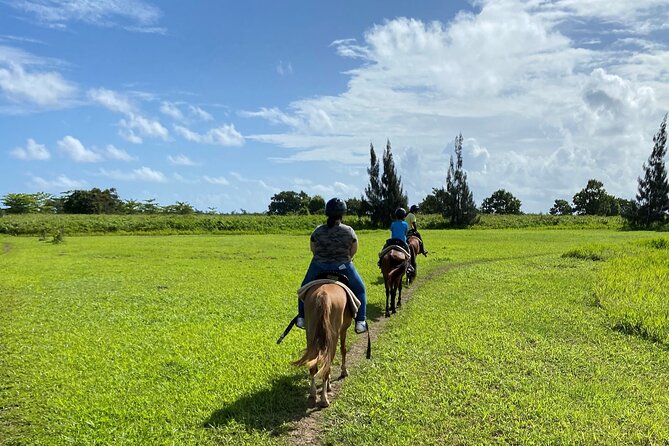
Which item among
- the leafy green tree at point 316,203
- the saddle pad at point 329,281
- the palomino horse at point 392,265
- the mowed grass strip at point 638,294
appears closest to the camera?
the saddle pad at point 329,281

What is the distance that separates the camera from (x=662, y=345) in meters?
8.81

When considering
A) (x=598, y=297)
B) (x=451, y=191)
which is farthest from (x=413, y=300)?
(x=451, y=191)

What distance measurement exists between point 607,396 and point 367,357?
11.9ft

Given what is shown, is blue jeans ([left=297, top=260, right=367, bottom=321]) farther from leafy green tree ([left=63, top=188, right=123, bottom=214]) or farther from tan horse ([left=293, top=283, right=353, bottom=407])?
leafy green tree ([left=63, top=188, right=123, bottom=214])

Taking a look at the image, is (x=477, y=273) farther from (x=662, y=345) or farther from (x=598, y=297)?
(x=662, y=345)

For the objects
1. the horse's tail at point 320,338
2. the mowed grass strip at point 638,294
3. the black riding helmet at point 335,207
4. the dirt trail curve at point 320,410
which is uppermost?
the black riding helmet at point 335,207

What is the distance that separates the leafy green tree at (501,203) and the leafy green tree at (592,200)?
10.9 meters

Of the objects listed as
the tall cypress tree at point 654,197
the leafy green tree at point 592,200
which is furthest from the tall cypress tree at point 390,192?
the leafy green tree at point 592,200

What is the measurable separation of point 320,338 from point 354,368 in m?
2.21

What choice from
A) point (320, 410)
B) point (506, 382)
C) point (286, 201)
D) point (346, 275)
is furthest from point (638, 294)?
point (286, 201)

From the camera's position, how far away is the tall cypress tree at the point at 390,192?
194ft

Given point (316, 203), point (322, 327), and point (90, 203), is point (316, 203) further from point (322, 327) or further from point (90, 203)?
point (322, 327)

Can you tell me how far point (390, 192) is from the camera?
5947 centimetres

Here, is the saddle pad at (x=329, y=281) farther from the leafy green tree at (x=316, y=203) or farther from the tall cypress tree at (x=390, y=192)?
the leafy green tree at (x=316, y=203)
